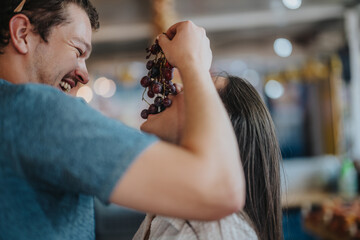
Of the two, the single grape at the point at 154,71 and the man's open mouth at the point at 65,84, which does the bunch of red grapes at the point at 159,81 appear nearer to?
the single grape at the point at 154,71

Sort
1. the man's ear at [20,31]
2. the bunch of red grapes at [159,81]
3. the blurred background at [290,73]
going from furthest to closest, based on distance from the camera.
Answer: the blurred background at [290,73] < the bunch of red grapes at [159,81] < the man's ear at [20,31]

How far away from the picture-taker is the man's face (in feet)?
A: 2.88

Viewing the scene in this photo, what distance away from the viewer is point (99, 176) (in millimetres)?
603

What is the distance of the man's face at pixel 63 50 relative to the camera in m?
0.88

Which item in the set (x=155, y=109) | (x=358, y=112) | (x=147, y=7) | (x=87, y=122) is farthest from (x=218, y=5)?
(x=87, y=122)

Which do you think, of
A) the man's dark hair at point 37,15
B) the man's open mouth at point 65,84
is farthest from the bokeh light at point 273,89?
the man's dark hair at point 37,15

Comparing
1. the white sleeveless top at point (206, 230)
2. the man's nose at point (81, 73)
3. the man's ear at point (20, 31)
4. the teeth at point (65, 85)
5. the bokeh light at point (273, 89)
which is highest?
the man's ear at point (20, 31)

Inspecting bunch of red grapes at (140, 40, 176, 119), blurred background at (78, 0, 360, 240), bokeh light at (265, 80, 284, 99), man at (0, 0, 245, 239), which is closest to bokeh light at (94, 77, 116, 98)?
blurred background at (78, 0, 360, 240)

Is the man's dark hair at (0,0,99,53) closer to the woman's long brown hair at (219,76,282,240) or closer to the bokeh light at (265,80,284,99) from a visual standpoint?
the woman's long brown hair at (219,76,282,240)

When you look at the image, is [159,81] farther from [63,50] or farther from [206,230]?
[206,230]

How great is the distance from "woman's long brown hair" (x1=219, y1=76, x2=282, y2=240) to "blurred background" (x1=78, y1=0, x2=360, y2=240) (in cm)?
119

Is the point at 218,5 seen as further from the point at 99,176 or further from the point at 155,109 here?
the point at 99,176

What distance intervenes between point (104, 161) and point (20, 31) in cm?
47

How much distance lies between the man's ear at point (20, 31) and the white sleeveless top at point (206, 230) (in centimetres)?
62
